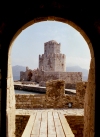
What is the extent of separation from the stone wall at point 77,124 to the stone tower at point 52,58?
→ 37049 millimetres

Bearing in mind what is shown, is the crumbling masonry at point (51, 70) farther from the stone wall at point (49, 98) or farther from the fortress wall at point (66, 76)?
the stone wall at point (49, 98)

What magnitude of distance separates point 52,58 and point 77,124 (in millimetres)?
40176

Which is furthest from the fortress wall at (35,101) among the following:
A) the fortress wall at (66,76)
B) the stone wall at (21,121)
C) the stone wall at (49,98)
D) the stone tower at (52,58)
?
the stone tower at (52,58)

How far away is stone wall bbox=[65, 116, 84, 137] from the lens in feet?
25.1

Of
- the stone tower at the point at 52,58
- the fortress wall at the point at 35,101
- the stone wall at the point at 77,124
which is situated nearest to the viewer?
the stone wall at the point at 77,124

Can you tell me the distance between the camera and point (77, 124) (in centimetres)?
771

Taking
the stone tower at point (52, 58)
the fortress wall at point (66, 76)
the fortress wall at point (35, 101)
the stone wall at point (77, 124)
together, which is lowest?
the stone wall at point (77, 124)

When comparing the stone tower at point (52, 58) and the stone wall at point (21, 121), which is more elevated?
the stone tower at point (52, 58)

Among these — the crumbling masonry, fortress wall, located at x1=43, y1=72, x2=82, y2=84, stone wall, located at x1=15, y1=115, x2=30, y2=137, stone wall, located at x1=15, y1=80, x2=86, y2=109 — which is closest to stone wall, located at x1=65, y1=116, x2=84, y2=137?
stone wall, located at x1=15, y1=115, x2=30, y2=137

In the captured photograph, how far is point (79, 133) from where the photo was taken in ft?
25.2

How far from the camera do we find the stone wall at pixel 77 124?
25.1 feet

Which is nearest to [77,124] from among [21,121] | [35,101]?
[21,121]

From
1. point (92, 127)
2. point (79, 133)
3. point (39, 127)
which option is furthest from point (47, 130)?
point (79, 133)

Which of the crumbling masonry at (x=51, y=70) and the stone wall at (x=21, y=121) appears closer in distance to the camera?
the stone wall at (x=21, y=121)
